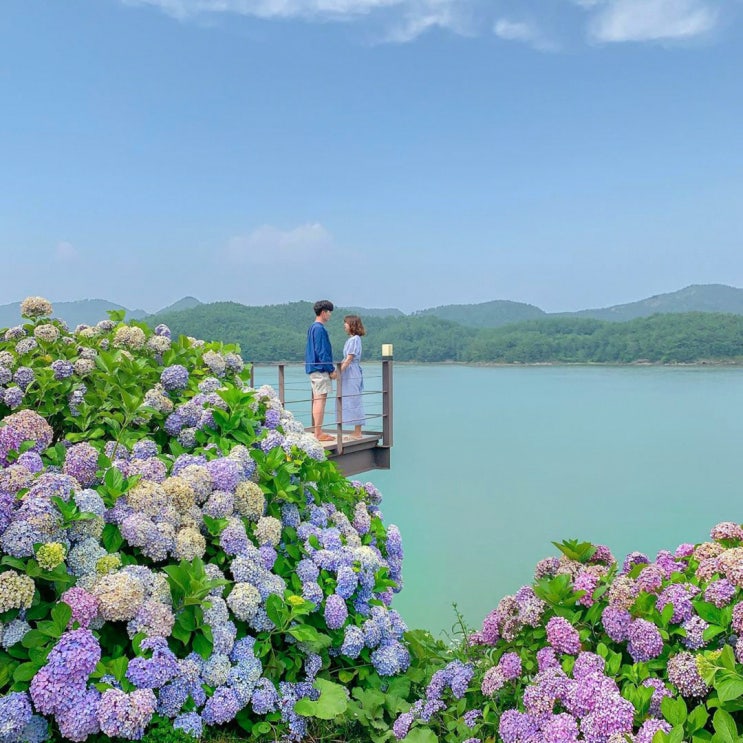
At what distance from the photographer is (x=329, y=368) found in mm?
10078

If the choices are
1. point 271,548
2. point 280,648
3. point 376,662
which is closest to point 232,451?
point 271,548

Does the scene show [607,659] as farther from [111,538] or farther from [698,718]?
[111,538]

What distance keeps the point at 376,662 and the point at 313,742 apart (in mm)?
516

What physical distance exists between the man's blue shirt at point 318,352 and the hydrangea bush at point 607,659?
669 cm

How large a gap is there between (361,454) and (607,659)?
8663mm

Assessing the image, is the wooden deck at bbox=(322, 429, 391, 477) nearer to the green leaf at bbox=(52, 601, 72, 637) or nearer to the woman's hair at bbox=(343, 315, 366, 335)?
the woman's hair at bbox=(343, 315, 366, 335)

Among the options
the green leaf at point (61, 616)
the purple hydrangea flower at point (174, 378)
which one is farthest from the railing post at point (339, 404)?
the green leaf at point (61, 616)

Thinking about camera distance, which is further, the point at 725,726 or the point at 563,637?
the point at 563,637

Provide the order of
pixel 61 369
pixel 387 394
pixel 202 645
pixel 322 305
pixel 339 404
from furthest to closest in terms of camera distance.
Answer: pixel 387 394 → pixel 339 404 → pixel 322 305 → pixel 61 369 → pixel 202 645

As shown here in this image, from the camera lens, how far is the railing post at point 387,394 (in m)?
11.6

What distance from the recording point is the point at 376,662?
12.9ft

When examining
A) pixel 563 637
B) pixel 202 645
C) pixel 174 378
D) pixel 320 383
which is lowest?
pixel 202 645

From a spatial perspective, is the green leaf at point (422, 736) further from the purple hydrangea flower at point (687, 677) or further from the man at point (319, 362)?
the man at point (319, 362)

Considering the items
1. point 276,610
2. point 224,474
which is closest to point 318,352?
point 224,474
